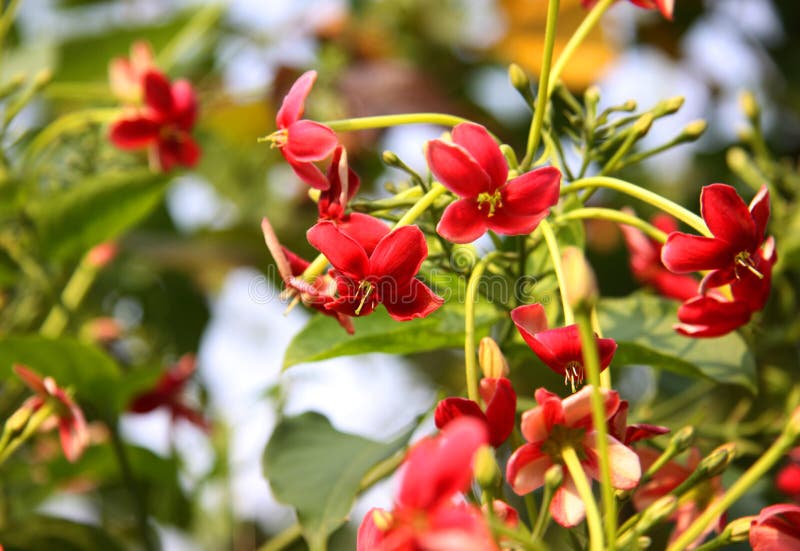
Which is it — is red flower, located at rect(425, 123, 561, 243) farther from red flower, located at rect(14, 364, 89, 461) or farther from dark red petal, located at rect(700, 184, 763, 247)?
red flower, located at rect(14, 364, 89, 461)

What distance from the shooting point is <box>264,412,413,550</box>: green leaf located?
554mm

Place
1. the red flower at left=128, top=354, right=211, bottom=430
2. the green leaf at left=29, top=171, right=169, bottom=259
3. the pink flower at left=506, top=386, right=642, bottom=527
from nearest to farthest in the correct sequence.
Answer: the pink flower at left=506, top=386, right=642, bottom=527
the green leaf at left=29, top=171, right=169, bottom=259
the red flower at left=128, top=354, right=211, bottom=430

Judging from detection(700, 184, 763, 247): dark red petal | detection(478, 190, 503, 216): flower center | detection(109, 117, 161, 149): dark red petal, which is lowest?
detection(109, 117, 161, 149): dark red petal

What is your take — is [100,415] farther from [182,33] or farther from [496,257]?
[182,33]

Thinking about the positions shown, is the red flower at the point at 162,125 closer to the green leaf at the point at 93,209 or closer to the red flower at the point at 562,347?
the green leaf at the point at 93,209

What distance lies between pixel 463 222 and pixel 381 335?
0.12 meters

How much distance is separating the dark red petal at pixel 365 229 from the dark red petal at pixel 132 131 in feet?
1.56

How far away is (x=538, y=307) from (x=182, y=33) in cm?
95

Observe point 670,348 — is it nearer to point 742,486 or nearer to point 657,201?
point 657,201

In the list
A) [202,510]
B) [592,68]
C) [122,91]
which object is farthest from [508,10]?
[202,510]

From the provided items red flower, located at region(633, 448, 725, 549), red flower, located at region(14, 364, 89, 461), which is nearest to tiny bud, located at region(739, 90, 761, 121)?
red flower, located at region(633, 448, 725, 549)

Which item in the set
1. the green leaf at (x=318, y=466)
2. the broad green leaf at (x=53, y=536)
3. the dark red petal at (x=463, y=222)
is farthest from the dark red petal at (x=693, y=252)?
the broad green leaf at (x=53, y=536)

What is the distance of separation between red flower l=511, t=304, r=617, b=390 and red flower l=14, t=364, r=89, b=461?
38cm

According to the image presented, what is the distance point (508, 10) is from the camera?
1.58m
